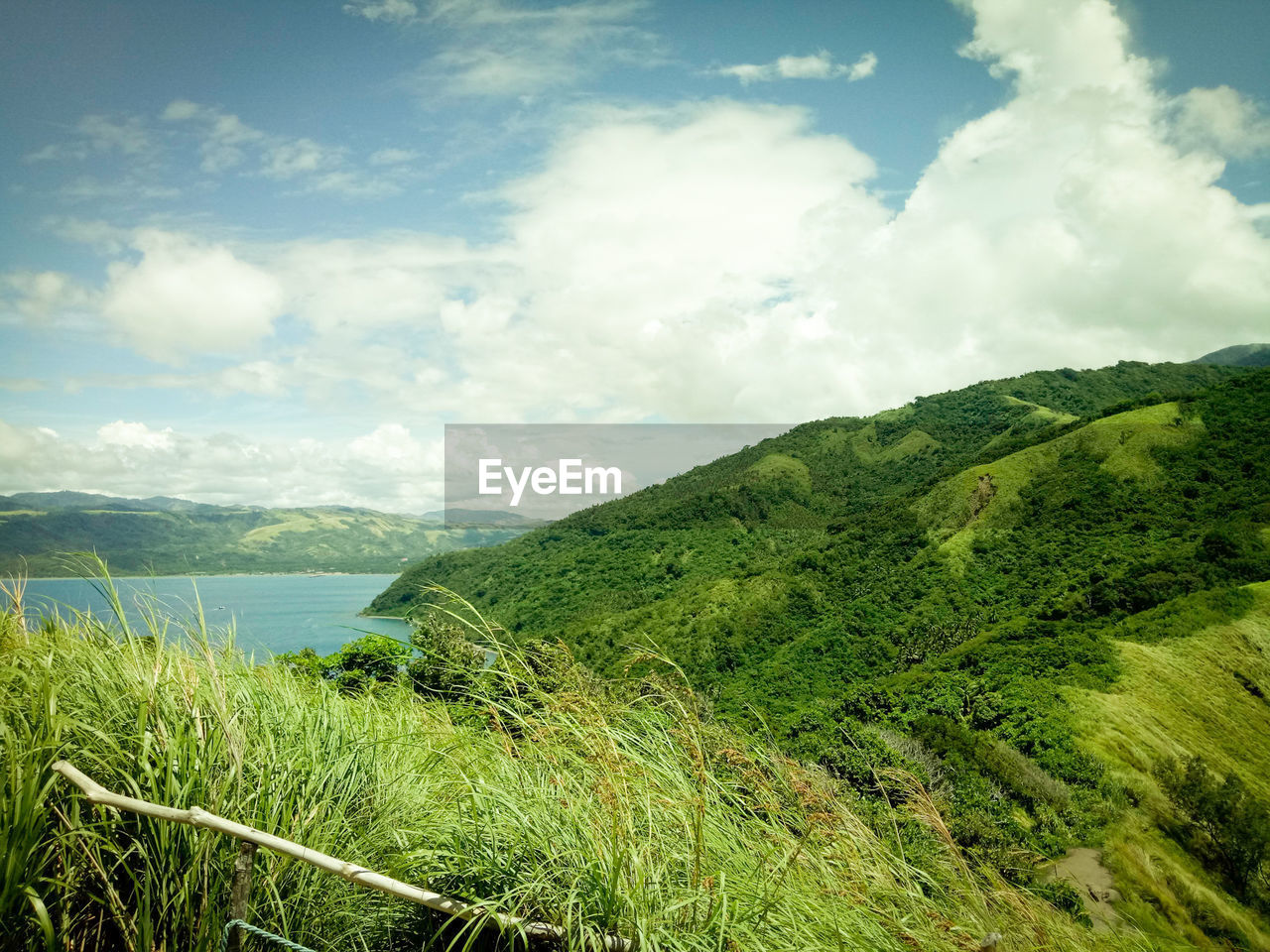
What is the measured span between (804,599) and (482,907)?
204 feet

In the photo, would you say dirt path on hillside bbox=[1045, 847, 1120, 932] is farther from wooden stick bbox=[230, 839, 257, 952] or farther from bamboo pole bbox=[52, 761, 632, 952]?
wooden stick bbox=[230, 839, 257, 952]

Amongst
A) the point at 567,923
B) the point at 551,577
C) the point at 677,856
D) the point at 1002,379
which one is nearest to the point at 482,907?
the point at 567,923

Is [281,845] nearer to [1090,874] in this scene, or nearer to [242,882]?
[242,882]

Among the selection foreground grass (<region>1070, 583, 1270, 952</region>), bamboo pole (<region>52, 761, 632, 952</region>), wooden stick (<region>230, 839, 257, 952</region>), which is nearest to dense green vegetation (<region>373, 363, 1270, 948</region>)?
foreground grass (<region>1070, 583, 1270, 952</region>)

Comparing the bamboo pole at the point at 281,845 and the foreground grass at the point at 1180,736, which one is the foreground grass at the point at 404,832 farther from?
the foreground grass at the point at 1180,736

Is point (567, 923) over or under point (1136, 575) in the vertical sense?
over

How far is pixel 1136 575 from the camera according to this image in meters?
40.0

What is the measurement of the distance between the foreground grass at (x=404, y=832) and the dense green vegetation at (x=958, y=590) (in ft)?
1.53

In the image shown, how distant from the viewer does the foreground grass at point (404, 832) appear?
5.56 ft

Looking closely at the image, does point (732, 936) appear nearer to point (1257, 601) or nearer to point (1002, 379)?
point (1257, 601)

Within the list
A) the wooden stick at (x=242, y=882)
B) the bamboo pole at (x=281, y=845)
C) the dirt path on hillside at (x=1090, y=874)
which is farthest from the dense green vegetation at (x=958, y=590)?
the wooden stick at (x=242, y=882)

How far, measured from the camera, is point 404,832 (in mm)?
1996

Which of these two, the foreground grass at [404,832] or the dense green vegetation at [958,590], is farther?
the dense green vegetation at [958,590]

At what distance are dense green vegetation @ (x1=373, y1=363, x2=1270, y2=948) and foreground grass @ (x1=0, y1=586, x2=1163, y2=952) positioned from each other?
0.47 m
